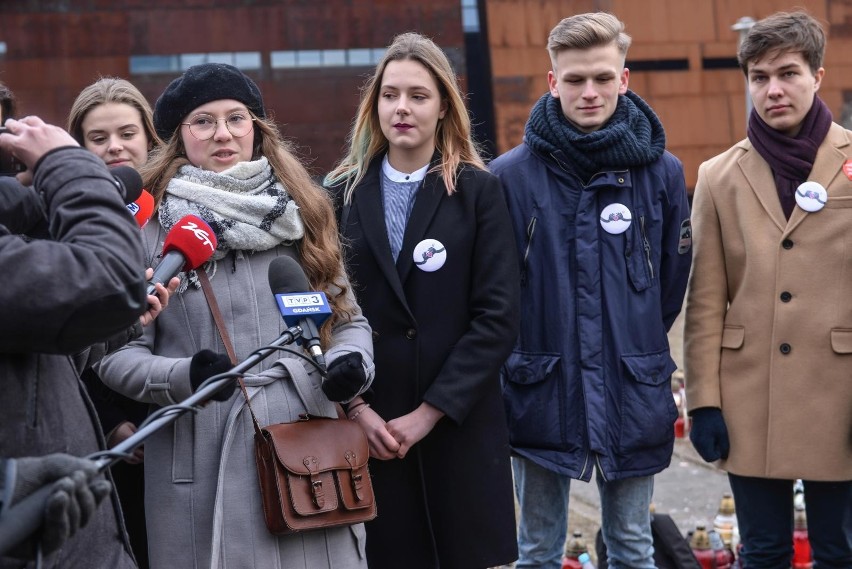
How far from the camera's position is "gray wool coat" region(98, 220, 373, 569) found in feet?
9.78

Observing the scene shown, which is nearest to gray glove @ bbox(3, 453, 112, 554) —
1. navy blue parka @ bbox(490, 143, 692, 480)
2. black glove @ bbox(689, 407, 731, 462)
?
navy blue parka @ bbox(490, 143, 692, 480)

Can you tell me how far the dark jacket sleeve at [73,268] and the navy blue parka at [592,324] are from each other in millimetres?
2022

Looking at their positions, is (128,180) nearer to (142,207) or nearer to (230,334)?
(142,207)

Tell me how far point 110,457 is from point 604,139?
7.79 feet

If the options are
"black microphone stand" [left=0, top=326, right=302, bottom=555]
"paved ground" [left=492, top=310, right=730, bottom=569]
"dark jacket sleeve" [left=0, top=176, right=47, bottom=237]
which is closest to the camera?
"black microphone stand" [left=0, top=326, right=302, bottom=555]

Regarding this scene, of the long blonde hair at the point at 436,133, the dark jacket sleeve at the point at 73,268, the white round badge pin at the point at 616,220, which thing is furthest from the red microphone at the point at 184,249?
the white round badge pin at the point at 616,220

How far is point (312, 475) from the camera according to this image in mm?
3012

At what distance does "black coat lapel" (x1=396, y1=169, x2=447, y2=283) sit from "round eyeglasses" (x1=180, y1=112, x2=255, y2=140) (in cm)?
64

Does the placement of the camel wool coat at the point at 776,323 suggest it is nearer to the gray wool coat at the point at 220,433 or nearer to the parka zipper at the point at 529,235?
the parka zipper at the point at 529,235

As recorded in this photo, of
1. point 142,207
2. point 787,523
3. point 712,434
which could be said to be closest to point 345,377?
point 142,207

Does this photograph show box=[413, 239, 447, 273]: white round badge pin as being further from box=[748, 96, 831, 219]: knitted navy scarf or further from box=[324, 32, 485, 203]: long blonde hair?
box=[748, 96, 831, 219]: knitted navy scarf

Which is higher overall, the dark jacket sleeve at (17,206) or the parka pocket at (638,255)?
the dark jacket sleeve at (17,206)

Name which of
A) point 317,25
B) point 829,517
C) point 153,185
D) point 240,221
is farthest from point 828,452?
point 317,25

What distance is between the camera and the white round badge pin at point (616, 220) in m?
3.84
